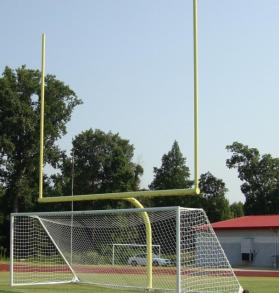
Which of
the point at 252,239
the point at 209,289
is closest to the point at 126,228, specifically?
the point at 209,289

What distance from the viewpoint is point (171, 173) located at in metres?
73.8

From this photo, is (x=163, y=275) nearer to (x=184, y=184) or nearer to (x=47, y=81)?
(x=47, y=81)

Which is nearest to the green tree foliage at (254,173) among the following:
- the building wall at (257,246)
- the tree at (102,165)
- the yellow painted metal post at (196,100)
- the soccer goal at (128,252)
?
the tree at (102,165)

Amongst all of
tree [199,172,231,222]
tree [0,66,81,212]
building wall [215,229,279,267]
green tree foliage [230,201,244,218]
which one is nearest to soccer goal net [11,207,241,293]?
building wall [215,229,279,267]

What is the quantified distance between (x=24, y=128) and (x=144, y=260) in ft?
121

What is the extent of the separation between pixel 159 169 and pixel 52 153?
2010 centimetres

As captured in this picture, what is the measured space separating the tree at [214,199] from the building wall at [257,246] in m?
25.3

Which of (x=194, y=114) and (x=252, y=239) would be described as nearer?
(x=194, y=114)

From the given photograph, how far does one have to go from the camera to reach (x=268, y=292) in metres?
14.6

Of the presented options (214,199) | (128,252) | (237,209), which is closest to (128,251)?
(128,252)

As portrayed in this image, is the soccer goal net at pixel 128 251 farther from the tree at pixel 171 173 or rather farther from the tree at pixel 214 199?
the tree at pixel 171 173

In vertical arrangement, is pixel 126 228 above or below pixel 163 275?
above

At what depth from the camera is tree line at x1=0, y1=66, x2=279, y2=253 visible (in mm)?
53812

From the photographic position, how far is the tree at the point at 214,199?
6675 centimetres
